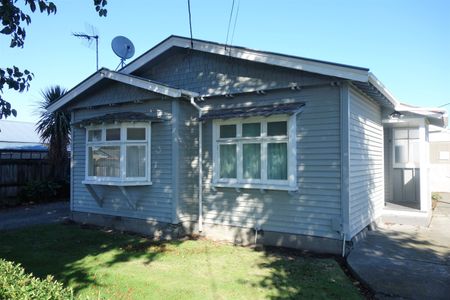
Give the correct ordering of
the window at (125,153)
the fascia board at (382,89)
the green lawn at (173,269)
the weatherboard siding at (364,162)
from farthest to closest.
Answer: the window at (125,153) → the weatherboard siding at (364,162) → the fascia board at (382,89) → the green lawn at (173,269)

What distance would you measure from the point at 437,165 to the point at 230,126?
56.6ft

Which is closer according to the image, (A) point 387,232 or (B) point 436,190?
(A) point 387,232

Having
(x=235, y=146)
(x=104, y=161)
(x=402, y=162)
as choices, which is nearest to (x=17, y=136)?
(x=104, y=161)

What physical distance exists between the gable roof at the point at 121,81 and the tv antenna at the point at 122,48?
43.9 inches

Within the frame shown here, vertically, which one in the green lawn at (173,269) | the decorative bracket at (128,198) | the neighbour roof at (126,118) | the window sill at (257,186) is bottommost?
the green lawn at (173,269)

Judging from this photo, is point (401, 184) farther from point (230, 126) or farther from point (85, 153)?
point (85, 153)

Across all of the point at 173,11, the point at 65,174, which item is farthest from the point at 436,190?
the point at 65,174

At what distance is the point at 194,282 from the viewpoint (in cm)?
541

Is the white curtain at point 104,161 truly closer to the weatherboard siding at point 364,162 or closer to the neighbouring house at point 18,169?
the weatherboard siding at point 364,162

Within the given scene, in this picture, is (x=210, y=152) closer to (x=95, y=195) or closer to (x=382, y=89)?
(x=95, y=195)

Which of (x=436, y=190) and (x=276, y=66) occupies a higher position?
(x=276, y=66)

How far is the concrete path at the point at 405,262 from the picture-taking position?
16.0ft

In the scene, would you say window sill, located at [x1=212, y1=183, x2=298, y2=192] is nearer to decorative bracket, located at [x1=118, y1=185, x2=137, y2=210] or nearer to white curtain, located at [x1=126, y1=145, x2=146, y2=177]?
white curtain, located at [x1=126, y1=145, x2=146, y2=177]

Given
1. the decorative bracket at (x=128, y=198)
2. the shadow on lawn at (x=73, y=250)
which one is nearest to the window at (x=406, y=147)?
the shadow on lawn at (x=73, y=250)
